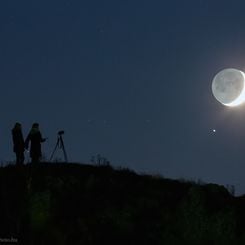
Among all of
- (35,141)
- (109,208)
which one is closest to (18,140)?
(35,141)

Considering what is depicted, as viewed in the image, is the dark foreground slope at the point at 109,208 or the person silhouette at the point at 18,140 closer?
the dark foreground slope at the point at 109,208

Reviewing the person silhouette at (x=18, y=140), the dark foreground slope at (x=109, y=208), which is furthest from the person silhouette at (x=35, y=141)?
the dark foreground slope at (x=109, y=208)

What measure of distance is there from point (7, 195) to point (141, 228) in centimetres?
522

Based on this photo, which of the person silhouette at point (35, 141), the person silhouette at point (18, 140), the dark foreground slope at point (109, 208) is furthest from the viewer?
the person silhouette at point (18, 140)

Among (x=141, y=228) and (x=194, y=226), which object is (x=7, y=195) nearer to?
(x=141, y=228)

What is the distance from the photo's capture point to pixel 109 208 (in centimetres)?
2902

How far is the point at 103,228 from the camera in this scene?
2805 centimetres

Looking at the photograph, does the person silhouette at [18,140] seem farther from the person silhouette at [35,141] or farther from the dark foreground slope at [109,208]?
the dark foreground slope at [109,208]

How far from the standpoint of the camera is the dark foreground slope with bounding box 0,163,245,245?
89.5 feet

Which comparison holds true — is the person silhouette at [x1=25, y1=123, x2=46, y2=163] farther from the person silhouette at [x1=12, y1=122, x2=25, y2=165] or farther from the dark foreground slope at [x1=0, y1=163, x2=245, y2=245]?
the dark foreground slope at [x1=0, y1=163, x2=245, y2=245]

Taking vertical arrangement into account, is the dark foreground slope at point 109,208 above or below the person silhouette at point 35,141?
below

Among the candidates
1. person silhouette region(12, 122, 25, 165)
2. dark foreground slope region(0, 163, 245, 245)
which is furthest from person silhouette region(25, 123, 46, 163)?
dark foreground slope region(0, 163, 245, 245)

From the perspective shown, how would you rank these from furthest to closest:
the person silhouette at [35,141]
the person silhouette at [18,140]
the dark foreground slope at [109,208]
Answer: the person silhouette at [18,140] → the person silhouette at [35,141] → the dark foreground slope at [109,208]

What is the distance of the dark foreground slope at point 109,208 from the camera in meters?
27.3
